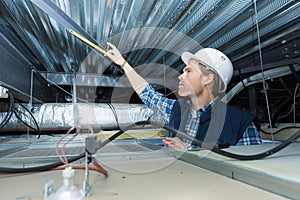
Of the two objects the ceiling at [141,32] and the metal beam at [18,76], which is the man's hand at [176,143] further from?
the metal beam at [18,76]

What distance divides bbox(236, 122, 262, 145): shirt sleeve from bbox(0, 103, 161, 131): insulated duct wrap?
2.78 ft

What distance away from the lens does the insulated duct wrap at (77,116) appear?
1.88 meters

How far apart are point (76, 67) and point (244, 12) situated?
1625 mm

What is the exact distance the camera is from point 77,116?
1.95 metres

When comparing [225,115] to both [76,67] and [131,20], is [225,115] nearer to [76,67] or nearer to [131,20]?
[131,20]

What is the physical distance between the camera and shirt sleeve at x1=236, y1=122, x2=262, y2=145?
116 cm

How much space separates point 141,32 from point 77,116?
1.08m

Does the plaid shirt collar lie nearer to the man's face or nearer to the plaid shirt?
the plaid shirt

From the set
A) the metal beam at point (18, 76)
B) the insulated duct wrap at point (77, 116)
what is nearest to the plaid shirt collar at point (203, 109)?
the insulated duct wrap at point (77, 116)

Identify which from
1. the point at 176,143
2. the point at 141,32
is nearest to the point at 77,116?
the point at 141,32

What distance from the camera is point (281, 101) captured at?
214 cm

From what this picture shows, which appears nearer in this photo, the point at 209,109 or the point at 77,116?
the point at 209,109

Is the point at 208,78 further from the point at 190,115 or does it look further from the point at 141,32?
the point at 141,32

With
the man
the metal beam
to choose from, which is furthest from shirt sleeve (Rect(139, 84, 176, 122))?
the metal beam
